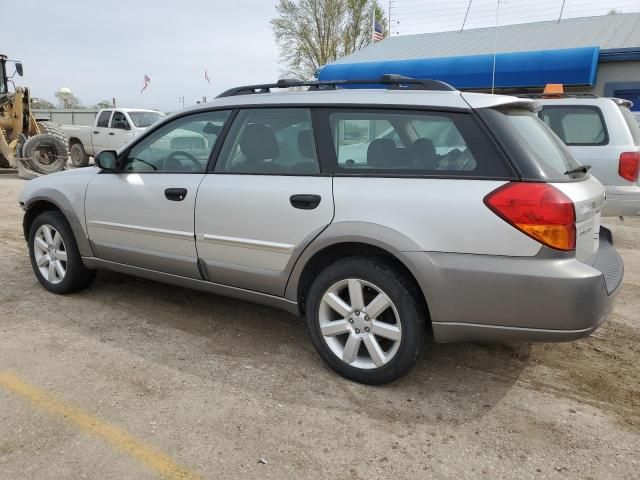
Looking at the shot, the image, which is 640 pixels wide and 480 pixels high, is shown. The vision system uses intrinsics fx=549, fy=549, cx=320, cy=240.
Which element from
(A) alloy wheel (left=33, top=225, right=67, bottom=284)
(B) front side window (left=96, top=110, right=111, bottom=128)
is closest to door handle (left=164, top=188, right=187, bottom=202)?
(A) alloy wheel (left=33, top=225, right=67, bottom=284)

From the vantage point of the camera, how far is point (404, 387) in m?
3.14

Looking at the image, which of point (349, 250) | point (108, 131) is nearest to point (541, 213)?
point (349, 250)

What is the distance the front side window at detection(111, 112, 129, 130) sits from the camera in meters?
15.4

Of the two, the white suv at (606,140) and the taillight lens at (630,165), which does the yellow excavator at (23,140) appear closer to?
the white suv at (606,140)

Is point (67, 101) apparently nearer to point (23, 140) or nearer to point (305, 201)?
point (23, 140)

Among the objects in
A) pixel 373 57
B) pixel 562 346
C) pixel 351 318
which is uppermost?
pixel 373 57

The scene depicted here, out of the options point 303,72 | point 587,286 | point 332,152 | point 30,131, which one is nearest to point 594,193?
point 587,286

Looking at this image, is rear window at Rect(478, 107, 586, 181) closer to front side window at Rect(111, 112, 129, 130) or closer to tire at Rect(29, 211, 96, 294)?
tire at Rect(29, 211, 96, 294)

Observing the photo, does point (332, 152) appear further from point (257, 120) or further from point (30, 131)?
point (30, 131)

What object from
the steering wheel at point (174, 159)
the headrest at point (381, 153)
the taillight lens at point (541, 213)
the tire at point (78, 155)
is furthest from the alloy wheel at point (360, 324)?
the tire at point (78, 155)

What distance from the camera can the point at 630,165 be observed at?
→ 615cm

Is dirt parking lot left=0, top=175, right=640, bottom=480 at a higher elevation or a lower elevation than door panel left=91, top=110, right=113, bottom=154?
lower

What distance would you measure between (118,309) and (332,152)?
2.27m

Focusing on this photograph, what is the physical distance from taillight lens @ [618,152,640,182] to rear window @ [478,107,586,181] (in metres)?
3.53
